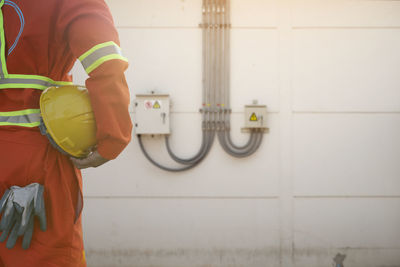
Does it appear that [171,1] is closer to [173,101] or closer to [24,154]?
[173,101]

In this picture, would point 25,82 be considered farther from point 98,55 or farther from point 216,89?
point 216,89

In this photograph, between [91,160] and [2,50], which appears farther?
[91,160]

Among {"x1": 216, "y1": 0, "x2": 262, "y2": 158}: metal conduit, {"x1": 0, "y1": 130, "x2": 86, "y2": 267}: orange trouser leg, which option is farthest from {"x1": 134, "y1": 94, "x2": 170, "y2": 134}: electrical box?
{"x1": 0, "y1": 130, "x2": 86, "y2": 267}: orange trouser leg

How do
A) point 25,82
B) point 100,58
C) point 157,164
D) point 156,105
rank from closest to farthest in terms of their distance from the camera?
1. point 100,58
2. point 25,82
3. point 156,105
4. point 157,164

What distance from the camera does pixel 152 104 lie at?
391cm

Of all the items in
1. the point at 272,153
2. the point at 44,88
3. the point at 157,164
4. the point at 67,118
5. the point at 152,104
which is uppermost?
the point at 152,104

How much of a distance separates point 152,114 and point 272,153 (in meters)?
1.21

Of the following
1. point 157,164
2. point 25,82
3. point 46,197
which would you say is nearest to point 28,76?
point 25,82

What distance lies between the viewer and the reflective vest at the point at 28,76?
1436 millimetres

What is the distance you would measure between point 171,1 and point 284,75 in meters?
1.29

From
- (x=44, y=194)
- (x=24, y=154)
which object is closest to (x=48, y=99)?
(x=24, y=154)

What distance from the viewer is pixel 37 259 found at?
148cm

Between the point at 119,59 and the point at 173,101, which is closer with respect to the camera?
the point at 119,59

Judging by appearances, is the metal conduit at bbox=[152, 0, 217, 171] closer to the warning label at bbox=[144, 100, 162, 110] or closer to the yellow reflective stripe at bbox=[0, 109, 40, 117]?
the warning label at bbox=[144, 100, 162, 110]
